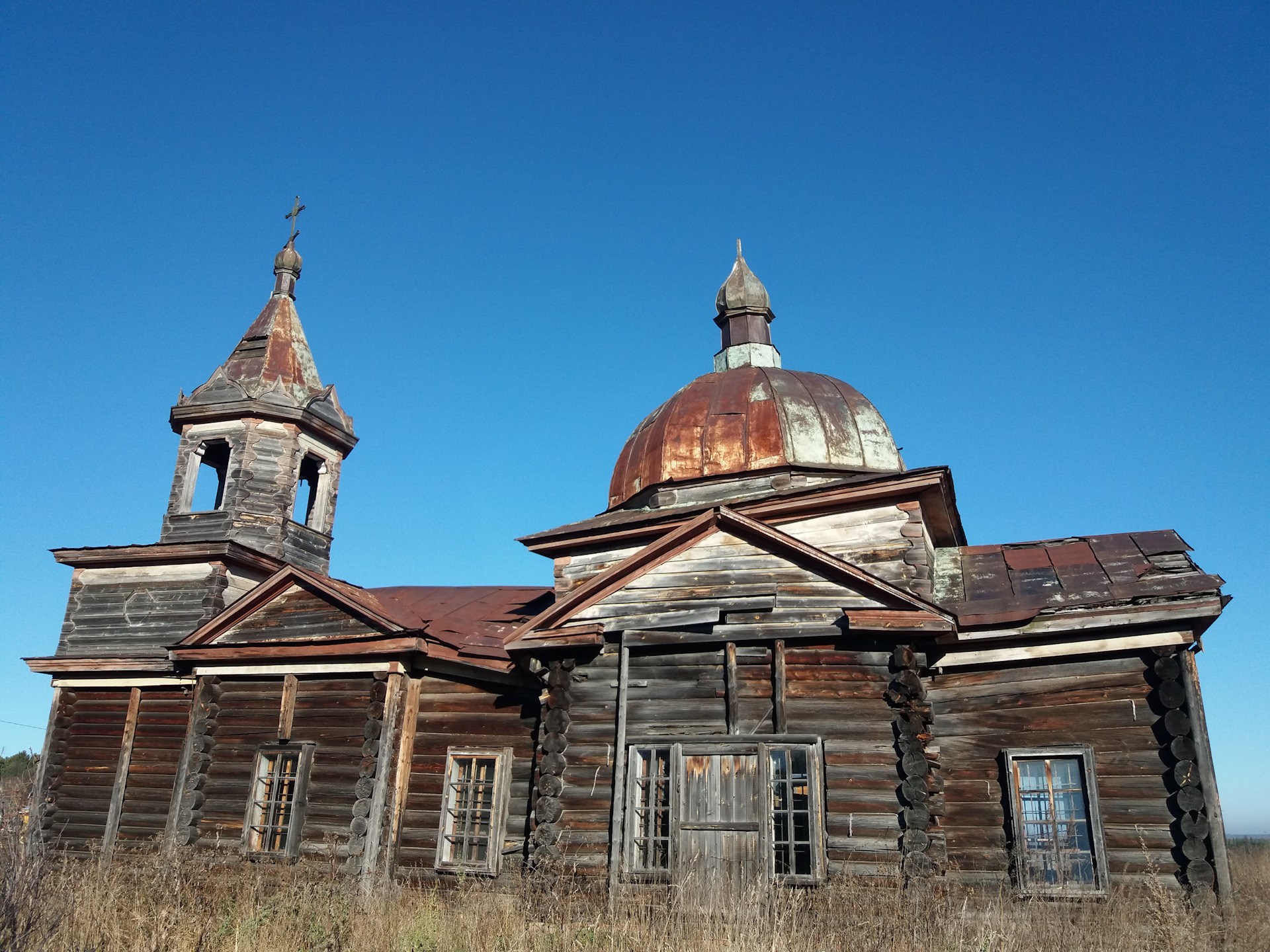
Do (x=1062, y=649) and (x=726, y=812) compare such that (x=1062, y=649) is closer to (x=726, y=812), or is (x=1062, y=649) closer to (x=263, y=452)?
(x=726, y=812)

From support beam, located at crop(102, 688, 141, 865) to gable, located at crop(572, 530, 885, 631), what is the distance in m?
9.29

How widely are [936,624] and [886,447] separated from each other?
269 inches

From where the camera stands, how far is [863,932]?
9000 mm

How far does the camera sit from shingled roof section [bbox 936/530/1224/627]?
39.0ft

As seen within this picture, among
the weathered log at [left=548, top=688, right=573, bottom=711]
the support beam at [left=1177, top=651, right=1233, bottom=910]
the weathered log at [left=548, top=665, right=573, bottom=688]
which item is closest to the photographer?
the support beam at [left=1177, top=651, right=1233, bottom=910]

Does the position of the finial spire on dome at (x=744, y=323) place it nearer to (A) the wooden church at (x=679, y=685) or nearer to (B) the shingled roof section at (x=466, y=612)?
(A) the wooden church at (x=679, y=685)

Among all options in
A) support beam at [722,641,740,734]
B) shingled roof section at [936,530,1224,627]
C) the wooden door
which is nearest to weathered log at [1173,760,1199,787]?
shingled roof section at [936,530,1224,627]

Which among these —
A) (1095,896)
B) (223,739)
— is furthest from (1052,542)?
(223,739)

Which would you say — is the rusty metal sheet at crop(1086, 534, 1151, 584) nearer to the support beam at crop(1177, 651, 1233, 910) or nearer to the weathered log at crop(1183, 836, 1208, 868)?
the support beam at crop(1177, 651, 1233, 910)

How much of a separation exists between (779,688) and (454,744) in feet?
17.5

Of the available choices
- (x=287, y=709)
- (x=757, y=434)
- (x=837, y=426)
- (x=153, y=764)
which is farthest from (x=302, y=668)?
(x=837, y=426)

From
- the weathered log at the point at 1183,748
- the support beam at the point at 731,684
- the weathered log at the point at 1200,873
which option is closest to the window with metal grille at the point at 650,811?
the support beam at the point at 731,684

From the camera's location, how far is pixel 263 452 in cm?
1900

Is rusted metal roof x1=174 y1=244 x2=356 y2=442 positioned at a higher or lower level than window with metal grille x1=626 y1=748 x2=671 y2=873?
higher
